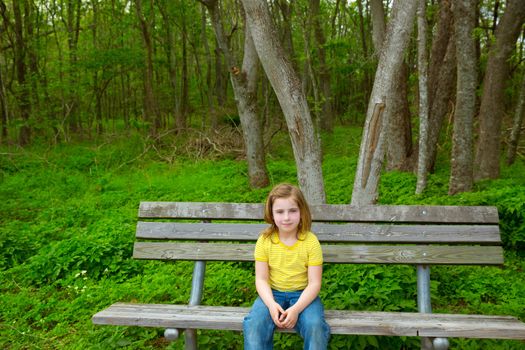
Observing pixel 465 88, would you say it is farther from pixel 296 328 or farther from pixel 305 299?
pixel 296 328

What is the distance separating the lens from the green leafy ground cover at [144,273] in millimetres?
3289

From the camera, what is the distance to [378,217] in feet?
10.5

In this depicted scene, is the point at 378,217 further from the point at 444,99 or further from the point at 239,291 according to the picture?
the point at 444,99

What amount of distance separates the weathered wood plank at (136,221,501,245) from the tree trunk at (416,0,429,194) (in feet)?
10.9

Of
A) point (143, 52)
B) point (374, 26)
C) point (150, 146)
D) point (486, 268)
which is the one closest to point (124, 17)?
point (143, 52)

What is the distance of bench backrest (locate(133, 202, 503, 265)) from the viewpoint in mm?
3076

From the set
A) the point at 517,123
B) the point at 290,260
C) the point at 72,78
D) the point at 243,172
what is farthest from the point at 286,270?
the point at 72,78

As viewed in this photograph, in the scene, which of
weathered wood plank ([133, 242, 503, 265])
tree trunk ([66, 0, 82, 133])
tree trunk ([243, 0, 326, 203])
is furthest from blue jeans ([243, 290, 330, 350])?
tree trunk ([66, 0, 82, 133])

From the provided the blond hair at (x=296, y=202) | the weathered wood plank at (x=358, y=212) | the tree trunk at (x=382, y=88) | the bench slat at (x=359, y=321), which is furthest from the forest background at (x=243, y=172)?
the blond hair at (x=296, y=202)

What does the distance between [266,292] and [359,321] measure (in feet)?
1.87

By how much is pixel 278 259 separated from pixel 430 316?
99cm

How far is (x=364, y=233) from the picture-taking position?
3180 mm

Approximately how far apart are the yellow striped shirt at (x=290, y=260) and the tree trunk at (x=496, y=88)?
18.7 feet

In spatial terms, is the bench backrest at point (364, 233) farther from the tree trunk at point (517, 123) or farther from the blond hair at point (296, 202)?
the tree trunk at point (517, 123)
